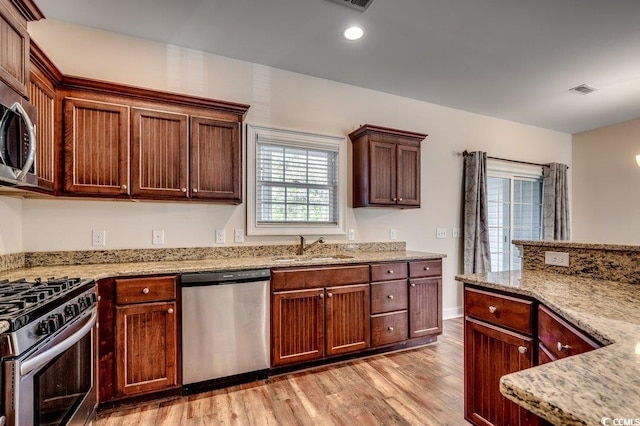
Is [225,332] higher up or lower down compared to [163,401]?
higher up

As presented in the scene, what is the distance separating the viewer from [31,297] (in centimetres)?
141

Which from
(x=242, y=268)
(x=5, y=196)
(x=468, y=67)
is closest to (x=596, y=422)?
(x=242, y=268)

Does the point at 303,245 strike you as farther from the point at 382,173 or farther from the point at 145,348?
the point at 145,348

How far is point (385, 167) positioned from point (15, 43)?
2935 mm

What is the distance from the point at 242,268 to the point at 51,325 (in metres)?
1.20

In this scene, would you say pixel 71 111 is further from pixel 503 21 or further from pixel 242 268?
pixel 503 21

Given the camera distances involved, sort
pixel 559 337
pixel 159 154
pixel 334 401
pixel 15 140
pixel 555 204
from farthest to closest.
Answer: pixel 555 204, pixel 159 154, pixel 334 401, pixel 15 140, pixel 559 337

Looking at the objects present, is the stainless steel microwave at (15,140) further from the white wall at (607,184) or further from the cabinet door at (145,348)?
the white wall at (607,184)

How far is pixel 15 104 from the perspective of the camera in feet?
5.30

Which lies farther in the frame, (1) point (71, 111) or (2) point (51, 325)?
(1) point (71, 111)

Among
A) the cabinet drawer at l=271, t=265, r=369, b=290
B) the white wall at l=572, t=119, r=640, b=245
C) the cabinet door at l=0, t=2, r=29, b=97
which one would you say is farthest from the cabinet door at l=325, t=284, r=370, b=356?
the white wall at l=572, t=119, r=640, b=245

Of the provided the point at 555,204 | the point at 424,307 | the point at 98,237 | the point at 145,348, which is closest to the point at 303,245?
the point at 424,307

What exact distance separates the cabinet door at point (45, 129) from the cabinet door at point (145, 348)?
3.30 feet

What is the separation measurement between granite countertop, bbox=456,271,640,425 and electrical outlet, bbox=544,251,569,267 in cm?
61
